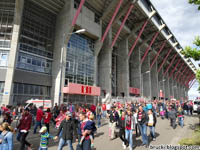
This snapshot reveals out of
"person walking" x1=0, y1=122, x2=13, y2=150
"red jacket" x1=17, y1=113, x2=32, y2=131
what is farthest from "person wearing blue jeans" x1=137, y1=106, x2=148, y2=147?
"person walking" x1=0, y1=122, x2=13, y2=150

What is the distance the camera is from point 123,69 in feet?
108

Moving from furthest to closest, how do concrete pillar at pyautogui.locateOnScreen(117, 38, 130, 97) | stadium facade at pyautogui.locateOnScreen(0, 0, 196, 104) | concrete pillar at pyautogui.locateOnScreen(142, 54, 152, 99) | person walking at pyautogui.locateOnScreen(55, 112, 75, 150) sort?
concrete pillar at pyautogui.locateOnScreen(142, 54, 152, 99) < concrete pillar at pyautogui.locateOnScreen(117, 38, 130, 97) < stadium facade at pyautogui.locateOnScreen(0, 0, 196, 104) < person walking at pyautogui.locateOnScreen(55, 112, 75, 150)

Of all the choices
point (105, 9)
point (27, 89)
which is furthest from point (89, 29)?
point (27, 89)

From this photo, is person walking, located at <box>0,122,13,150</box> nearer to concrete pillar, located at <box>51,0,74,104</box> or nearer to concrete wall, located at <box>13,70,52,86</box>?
concrete wall, located at <box>13,70,52,86</box>

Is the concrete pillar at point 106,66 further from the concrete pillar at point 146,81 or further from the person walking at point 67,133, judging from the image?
the person walking at point 67,133

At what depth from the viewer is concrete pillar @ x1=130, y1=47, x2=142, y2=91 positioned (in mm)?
37312

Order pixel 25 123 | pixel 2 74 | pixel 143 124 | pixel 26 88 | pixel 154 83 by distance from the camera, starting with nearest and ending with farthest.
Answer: pixel 25 123 → pixel 143 124 → pixel 2 74 → pixel 26 88 → pixel 154 83

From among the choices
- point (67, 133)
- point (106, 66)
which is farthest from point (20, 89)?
point (106, 66)

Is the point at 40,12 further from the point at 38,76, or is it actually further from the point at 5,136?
the point at 5,136

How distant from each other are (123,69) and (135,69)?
7016mm

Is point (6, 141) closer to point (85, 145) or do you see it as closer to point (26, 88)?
point (85, 145)

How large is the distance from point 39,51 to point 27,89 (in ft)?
20.0

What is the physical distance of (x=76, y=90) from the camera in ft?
65.7

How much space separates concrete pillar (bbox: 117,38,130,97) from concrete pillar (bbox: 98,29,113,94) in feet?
21.4
